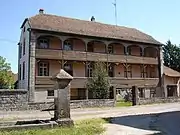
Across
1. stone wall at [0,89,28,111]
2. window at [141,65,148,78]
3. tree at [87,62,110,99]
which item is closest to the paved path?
stone wall at [0,89,28,111]

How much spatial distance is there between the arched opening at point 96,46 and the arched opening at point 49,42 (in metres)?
4.72

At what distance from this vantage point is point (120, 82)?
112ft

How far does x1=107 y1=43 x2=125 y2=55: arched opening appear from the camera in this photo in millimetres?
35559

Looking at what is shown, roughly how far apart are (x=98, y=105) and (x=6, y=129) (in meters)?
15.8

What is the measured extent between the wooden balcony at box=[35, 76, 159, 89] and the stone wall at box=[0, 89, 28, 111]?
4.84 m

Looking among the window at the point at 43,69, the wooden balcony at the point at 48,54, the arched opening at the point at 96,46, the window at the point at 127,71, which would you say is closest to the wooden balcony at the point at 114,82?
the window at the point at 127,71

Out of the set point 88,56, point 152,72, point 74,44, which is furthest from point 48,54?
point 152,72

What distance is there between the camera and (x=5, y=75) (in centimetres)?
3962

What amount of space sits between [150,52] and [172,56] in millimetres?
15242

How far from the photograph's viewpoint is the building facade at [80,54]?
2880cm

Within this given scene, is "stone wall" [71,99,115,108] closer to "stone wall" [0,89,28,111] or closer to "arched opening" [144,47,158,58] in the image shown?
"stone wall" [0,89,28,111]

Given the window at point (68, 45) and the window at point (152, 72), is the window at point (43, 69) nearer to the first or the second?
the window at point (68, 45)

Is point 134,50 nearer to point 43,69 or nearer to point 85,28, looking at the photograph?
point 85,28

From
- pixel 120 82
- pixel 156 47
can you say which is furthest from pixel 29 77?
pixel 156 47
